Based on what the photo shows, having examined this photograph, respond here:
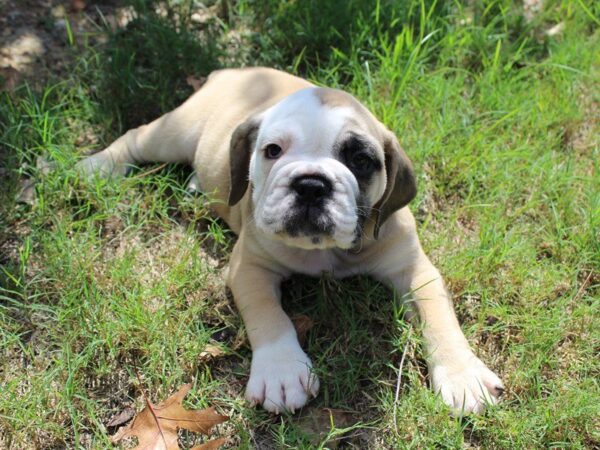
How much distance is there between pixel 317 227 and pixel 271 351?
0.71 m

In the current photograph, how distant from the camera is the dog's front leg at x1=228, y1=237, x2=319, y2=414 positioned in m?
3.80

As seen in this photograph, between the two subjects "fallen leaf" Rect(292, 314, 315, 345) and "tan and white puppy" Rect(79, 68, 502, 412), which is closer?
"tan and white puppy" Rect(79, 68, 502, 412)

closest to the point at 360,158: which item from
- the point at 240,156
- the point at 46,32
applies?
the point at 240,156

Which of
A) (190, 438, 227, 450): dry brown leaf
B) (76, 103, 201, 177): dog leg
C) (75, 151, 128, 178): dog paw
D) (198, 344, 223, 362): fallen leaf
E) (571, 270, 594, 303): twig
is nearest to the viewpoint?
(190, 438, 227, 450): dry brown leaf

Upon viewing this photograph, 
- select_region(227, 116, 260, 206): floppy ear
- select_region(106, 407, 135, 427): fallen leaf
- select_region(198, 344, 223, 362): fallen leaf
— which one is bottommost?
select_region(106, 407, 135, 427): fallen leaf

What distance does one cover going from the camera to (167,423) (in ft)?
12.1

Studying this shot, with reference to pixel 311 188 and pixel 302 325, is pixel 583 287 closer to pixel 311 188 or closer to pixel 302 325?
pixel 302 325

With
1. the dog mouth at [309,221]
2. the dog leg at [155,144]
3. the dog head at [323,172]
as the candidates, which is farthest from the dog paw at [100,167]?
the dog mouth at [309,221]

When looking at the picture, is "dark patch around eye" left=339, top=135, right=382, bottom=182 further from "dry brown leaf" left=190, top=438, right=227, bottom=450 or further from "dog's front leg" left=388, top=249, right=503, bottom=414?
"dry brown leaf" left=190, top=438, right=227, bottom=450

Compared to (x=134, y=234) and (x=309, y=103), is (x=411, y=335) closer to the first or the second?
(x=309, y=103)

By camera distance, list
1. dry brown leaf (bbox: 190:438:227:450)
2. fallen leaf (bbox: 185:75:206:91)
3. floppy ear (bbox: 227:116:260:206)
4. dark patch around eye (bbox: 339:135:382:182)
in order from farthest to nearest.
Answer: fallen leaf (bbox: 185:75:206:91) → floppy ear (bbox: 227:116:260:206) → dark patch around eye (bbox: 339:135:382:182) → dry brown leaf (bbox: 190:438:227:450)

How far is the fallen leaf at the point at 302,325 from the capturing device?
4.23 metres

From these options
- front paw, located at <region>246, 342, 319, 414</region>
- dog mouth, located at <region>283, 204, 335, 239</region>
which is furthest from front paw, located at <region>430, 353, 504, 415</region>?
dog mouth, located at <region>283, 204, 335, 239</region>

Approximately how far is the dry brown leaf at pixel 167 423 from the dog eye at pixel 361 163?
1.42 metres
